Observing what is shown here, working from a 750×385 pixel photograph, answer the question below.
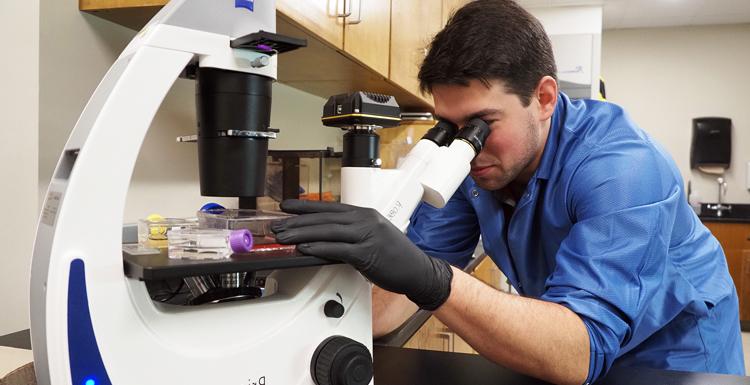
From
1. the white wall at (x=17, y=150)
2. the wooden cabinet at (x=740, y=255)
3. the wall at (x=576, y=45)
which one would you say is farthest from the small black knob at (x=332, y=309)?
the wooden cabinet at (x=740, y=255)

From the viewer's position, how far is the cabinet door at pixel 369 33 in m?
1.62

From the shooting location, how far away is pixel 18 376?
2.18ft

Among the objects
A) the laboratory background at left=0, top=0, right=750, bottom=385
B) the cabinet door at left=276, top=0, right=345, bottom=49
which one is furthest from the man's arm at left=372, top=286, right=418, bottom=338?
the cabinet door at left=276, top=0, right=345, bottom=49

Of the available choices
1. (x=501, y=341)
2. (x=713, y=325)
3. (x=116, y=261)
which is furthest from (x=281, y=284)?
(x=713, y=325)

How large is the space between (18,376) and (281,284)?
0.32 m

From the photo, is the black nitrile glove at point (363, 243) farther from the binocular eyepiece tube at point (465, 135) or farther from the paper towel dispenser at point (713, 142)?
the paper towel dispenser at point (713, 142)

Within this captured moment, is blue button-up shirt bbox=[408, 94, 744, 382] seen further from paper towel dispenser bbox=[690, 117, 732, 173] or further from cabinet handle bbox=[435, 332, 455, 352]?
paper towel dispenser bbox=[690, 117, 732, 173]

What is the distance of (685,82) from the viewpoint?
209 inches

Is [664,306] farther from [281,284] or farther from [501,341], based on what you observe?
[281,284]

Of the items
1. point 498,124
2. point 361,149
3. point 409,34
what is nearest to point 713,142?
point 409,34

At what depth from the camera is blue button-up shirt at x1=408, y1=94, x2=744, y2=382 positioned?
0.93 meters

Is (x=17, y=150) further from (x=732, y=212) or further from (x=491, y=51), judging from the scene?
(x=732, y=212)

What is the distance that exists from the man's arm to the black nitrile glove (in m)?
0.36

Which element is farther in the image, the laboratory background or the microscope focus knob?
the laboratory background
